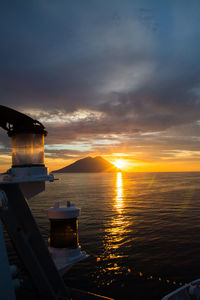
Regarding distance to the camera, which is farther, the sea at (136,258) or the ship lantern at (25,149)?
the sea at (136,258)

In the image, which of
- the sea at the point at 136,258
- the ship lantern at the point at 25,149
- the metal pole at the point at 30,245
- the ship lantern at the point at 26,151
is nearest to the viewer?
the metal pole at the point at 30,245

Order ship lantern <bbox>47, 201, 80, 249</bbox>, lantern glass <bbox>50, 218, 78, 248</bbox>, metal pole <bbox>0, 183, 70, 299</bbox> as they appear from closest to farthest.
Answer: metal pole <bbox>0, 183, 70, 299</bbox> → ship lantern <bbox>47, 201, 80, 249</bbox> → lantern glass <bbox>50, 218, 78, 248</bbox>

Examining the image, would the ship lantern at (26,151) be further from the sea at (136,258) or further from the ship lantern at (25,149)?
the sea at (136,258)

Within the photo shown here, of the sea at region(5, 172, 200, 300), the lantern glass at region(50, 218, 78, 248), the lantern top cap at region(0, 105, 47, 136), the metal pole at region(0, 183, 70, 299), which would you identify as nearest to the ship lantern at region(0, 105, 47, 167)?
the lantern top cap at region(0, 105, 47, 136)

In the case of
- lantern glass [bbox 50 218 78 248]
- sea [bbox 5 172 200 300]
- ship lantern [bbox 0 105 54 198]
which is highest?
ship lantern [bbox 0 105 54 198]

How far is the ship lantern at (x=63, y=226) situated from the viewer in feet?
21.4

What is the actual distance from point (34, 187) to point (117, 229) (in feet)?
100

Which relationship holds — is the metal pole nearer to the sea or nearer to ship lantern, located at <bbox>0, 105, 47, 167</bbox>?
ship lantern, located at <bbox>0, 105, 47, 167</bbox>

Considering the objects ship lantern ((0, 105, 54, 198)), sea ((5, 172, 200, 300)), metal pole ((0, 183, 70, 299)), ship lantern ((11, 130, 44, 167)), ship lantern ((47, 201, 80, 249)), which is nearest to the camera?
metal pole ((0, 183, 70, 299))

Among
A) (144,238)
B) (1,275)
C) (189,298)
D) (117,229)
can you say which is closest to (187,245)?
(144,238)

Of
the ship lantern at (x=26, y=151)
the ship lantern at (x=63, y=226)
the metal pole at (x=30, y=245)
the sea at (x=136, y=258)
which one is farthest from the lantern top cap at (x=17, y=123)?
the sea at (x=136, y=258)

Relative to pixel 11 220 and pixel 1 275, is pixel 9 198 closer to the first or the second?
pixel 11 220

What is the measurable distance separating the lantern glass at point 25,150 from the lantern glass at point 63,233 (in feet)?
6.50

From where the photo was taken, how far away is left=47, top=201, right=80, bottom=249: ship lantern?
654cm
